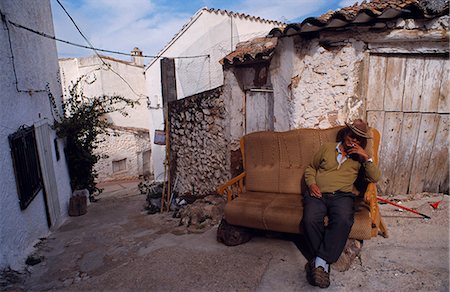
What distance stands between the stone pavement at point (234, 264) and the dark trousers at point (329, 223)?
273mm

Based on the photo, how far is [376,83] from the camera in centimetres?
375

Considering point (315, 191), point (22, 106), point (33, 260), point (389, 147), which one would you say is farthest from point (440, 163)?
point (22, 106)

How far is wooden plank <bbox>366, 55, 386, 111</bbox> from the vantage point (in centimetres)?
366

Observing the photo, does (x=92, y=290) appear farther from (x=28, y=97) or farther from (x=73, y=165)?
(x=73, y=165)

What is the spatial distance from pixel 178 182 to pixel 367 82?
15.0 ft

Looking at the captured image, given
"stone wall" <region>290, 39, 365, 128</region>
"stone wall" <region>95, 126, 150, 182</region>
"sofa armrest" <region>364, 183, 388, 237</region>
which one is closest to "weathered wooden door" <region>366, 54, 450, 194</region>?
"stone wall" <region>290, 39, 365, 128</region>

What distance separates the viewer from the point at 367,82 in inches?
147

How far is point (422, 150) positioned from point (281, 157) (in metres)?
1.90

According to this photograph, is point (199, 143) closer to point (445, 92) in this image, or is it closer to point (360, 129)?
point (360, 129)

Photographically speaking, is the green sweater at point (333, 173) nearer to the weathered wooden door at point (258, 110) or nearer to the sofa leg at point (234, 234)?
the sofa leg at point (234, 234)

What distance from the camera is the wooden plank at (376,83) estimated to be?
3.66 metres

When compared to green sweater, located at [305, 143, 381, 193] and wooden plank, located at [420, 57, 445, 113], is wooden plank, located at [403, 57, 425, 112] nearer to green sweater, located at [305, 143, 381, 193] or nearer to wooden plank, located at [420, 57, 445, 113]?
wooden plank, located at [420, 57, 445, 113]

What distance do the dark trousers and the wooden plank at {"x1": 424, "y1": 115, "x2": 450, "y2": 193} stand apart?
1.68m

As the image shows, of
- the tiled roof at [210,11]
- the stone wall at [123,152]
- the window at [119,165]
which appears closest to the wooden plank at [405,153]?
the tiled roof at [210,11]
